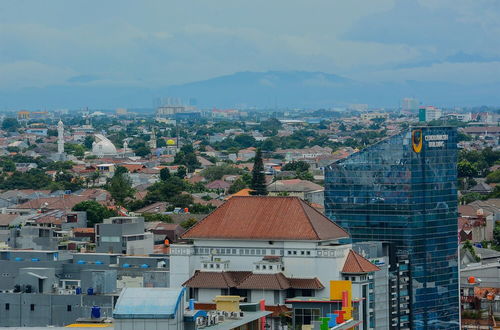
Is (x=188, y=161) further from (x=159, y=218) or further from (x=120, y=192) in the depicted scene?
(x=159, y=218)

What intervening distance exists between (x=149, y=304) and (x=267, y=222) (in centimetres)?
2458

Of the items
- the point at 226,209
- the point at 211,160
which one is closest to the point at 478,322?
the point at 226,209

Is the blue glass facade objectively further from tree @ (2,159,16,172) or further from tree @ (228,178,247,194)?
tree @ (2,159,16,172)

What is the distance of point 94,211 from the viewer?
101750 millimetres

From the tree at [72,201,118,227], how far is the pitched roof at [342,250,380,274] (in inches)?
1742

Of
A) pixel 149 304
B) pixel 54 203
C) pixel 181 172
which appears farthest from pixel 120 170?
pixel 149 304

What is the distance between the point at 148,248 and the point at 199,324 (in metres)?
41.5

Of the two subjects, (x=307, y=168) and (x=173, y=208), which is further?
(x=307, y=168)

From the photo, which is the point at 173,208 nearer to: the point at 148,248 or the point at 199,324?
the point at 148,248

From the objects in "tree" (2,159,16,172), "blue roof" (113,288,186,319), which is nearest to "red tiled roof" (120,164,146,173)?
"tree" (2,159,16,172)

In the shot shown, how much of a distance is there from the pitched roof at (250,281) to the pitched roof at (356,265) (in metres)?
→ 1.08

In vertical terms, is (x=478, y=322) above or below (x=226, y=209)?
below

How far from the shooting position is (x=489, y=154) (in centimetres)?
17462

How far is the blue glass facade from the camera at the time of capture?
66.0m
